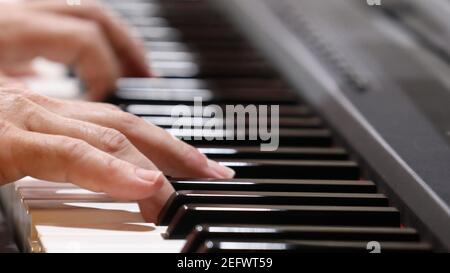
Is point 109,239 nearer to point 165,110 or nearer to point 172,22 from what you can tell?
point 165,110

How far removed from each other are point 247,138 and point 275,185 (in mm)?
A: 212

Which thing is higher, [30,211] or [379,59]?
[379,59]

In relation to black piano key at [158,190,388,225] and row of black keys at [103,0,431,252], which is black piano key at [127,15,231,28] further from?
black piano key at [158,190,388,225]

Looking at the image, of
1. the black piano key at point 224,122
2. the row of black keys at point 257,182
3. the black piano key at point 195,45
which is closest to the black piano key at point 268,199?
A: the row of black keys at point 257,182

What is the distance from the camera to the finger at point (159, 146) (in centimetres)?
117

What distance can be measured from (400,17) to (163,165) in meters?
0.67

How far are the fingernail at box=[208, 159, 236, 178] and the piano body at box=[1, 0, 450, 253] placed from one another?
2 centimetres

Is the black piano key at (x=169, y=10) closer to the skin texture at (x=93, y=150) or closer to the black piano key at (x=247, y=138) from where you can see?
the black piano key at (x=247, y=138)

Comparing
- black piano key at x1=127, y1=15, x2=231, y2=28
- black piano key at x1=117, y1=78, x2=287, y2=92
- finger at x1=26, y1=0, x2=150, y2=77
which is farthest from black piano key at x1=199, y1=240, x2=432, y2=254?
black piano key at x1=127, y1=15, x2=231, y2=28

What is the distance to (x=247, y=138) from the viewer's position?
1.35 metres

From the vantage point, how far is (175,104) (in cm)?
150

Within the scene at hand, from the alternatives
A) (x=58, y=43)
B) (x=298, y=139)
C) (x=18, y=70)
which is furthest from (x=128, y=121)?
(x=18, y=70)
